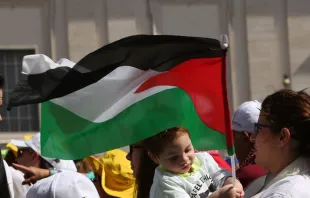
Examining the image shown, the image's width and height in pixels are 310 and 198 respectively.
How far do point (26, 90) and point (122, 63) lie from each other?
1.62ft

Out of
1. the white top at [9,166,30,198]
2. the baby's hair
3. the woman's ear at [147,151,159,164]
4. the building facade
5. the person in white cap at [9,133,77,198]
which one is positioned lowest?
the white top at [9,166,30,198]

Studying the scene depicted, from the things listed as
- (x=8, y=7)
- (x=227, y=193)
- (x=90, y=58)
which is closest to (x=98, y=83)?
(x=90, y=58)

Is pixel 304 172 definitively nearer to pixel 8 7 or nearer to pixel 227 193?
pixel 227 193

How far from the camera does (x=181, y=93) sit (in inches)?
178

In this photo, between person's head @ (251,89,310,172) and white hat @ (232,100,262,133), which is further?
white hat @ (232,100,262,133)

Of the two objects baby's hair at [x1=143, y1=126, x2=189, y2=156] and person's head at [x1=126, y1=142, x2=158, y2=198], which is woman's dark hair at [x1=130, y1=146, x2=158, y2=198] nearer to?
person's head at [x1=126, y1=142, x2=158, y2=198]

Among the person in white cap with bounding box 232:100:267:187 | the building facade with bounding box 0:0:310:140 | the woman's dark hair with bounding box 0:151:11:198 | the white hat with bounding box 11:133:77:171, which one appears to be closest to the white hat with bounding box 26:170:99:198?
the woman's dark hair with bounding box 0:151:11:198

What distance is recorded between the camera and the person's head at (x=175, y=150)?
14.8ft

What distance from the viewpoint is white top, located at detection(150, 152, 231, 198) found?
4.49 metres

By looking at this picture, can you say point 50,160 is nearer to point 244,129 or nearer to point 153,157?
point 244,129

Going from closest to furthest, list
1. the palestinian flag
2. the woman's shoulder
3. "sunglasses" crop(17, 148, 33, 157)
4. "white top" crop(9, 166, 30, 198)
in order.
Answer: the woman's shoulder < the palestinian flag < "white top" crop(9, 166, 30, 198) < "sunglasses" crop(17, 148, 33, 157)

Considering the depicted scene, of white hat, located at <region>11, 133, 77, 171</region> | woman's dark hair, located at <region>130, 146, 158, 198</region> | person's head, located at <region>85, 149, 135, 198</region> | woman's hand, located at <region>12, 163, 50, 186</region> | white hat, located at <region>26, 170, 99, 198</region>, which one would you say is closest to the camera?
woman's dark hair, located at <region>130, 146, 158, 198</region>

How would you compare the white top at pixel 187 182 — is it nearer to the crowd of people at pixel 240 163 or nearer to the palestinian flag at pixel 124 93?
the crowd of people at pixel 240 163

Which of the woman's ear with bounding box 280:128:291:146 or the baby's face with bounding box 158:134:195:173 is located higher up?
the woman's ear with bounding box 280:128:291:146
